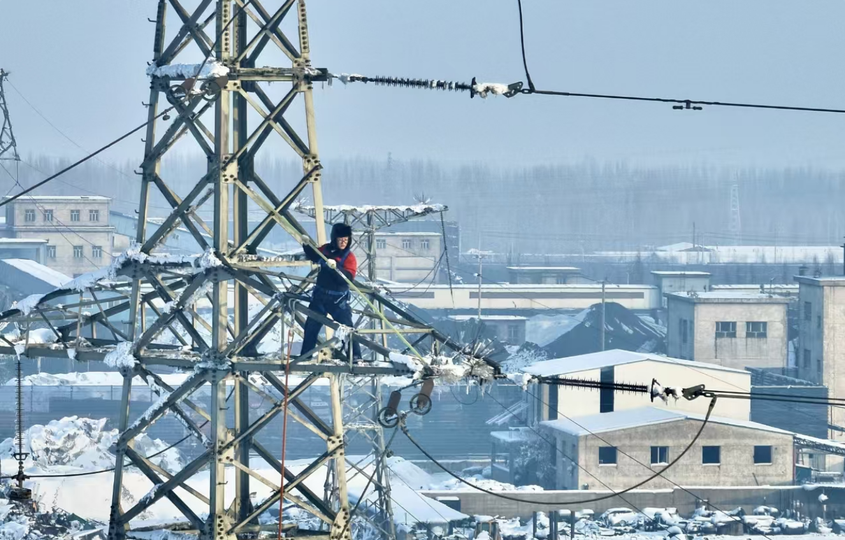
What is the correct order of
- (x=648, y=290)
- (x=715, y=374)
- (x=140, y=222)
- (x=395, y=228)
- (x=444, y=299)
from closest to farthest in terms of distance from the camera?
(x=140, y=222), (x=715, y=374), (x=444, y=299), (x=648, y=290), (x=395, y=228)

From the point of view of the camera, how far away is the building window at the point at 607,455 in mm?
40875

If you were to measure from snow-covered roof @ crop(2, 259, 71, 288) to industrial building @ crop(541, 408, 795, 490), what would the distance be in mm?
37529

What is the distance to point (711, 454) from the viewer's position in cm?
4181

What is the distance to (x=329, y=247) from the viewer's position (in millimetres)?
10875

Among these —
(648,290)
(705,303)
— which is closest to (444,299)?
(648,290)

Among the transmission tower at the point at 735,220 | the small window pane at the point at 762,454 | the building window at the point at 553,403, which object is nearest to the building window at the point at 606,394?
the building window at the point at 553,403

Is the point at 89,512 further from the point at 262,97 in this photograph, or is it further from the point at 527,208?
the point at 527,208

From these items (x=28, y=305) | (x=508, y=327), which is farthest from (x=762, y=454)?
(x=28, y=305)

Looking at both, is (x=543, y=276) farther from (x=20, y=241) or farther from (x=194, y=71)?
(x=194, y=71)

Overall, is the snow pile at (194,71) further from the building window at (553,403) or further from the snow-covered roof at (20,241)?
the snow-covered roof at (20,241)

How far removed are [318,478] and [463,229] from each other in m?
112

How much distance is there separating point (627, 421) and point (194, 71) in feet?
108

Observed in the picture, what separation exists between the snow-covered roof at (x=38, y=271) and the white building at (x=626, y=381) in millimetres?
34713

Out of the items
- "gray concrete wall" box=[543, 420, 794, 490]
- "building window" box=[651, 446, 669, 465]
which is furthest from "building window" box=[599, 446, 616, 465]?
"building window" box=[651, 446, 669, 465]
